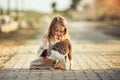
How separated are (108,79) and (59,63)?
5.65ft

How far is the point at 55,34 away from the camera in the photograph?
10.7 meters

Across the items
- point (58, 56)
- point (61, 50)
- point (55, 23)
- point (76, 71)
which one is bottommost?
point (76, 71)

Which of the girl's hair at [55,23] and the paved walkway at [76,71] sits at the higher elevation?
the girl's hair at [55,23]

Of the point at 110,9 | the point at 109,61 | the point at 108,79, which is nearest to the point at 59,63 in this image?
the point at 108,79

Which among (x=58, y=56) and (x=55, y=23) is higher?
(x=55, y=23)

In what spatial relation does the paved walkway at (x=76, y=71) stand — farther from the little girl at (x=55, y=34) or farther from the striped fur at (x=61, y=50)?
the little girl at (x=55, y=34)

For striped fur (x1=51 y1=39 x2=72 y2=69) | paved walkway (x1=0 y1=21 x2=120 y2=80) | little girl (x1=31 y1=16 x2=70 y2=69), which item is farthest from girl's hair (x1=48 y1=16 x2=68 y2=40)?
paved walkway (x1=0 y1=21 x2=120 y2=80)

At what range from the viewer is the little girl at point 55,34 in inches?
417

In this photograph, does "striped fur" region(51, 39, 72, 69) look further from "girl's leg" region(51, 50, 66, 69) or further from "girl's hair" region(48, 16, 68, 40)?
"girl's hair" region(48, 16, 68, 40)

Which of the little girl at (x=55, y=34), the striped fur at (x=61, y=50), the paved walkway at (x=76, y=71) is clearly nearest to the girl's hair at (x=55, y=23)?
the little girl at (x=55, y=34)

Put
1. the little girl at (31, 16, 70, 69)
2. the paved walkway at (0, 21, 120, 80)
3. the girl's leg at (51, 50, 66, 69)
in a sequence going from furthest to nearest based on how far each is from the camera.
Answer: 1. the little girl at (31, 16, 70, 69)
2. the girl's leg at (51, 50, 66, 69)
3. the paved walkway at (0, 21, 120, 80)

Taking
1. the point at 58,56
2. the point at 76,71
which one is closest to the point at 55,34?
the point at 58,56

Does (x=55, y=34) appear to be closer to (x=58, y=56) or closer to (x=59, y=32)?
(x=59, y=32)

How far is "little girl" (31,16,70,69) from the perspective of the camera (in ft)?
34.7
